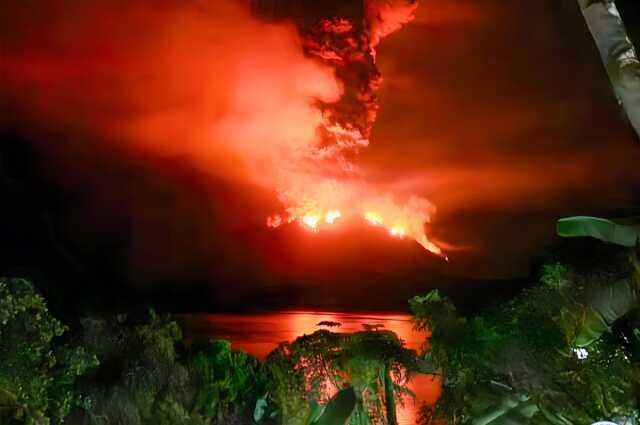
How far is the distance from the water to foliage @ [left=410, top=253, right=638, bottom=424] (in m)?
0.57

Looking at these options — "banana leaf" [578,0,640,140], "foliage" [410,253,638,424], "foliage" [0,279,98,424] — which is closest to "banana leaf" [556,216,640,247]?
"foliage" [410,253,638,424]

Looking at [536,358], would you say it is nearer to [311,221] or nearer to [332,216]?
[311,221]

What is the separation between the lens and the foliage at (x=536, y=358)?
5840 millimetres

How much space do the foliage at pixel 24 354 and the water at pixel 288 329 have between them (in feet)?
9.82

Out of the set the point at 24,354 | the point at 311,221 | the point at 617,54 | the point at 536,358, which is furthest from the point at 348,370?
the point at 311,221

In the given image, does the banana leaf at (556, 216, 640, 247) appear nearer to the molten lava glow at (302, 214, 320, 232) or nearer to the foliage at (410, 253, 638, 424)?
the foliage at (410, 253, 638, 424)

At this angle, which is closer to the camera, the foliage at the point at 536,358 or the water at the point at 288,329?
the foliage at the point at 536,358

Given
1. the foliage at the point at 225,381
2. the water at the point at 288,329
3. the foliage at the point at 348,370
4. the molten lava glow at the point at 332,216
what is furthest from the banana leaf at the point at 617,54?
the molten lava glow at the point at 332,216

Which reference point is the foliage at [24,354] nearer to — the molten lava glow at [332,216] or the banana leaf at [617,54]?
the banana leaf at [617,54]

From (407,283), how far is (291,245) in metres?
2.40

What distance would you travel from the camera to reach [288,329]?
388 inches

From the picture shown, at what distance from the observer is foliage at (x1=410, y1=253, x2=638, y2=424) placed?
5840mm

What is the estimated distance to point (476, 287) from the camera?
11.1 meters

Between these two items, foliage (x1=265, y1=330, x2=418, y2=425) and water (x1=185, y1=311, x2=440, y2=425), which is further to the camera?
water (x1=185, y1=311, x2=440, y2=425)
